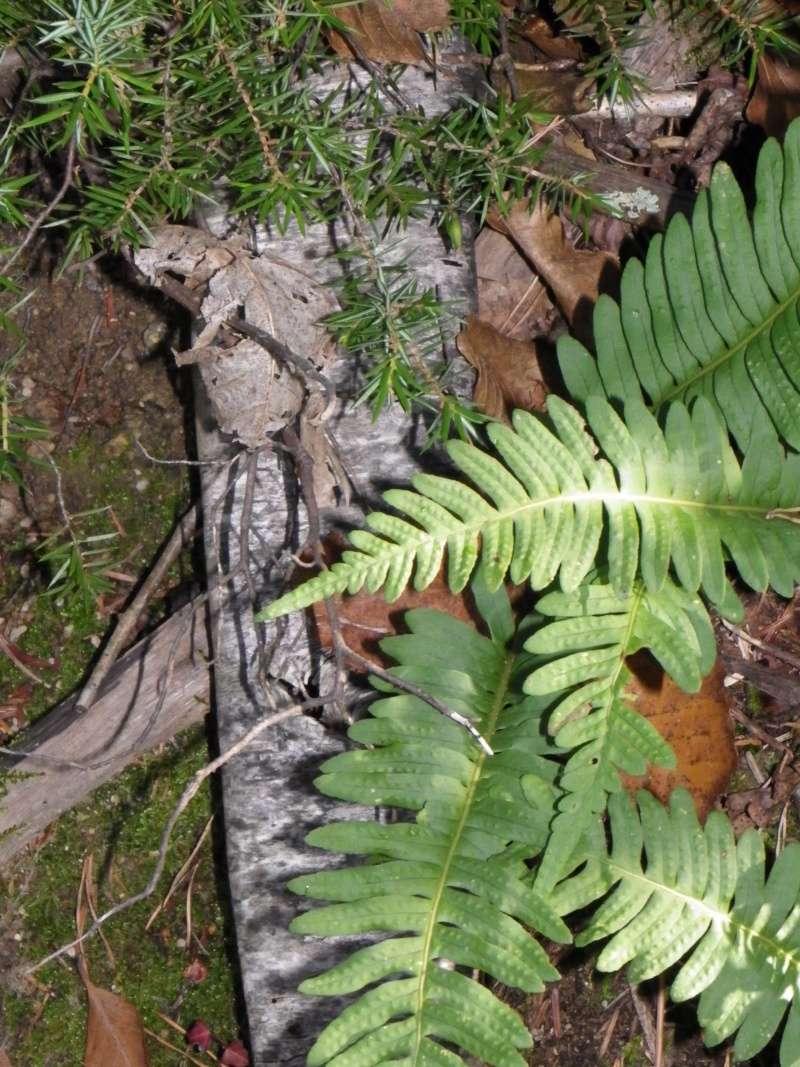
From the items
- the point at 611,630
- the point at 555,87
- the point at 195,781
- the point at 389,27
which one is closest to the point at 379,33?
the point at 389,27

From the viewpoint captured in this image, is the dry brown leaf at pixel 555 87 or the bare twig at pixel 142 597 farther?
the bare twig at pixel 142 597

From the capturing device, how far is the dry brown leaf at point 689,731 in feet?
8.86

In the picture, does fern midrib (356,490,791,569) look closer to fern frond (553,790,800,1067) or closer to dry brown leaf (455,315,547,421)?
dry brown leaf (455,315,547,421)

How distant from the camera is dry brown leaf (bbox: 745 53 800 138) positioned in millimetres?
2760

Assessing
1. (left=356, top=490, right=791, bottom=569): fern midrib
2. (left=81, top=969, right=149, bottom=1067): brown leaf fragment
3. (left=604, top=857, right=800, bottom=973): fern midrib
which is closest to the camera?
(left=356, top=490, right=791, bottom=569): fern midrib

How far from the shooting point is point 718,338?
2.51m

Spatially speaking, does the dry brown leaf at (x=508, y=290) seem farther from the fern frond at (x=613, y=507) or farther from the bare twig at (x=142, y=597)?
the bare twig at (x=142, y=597)

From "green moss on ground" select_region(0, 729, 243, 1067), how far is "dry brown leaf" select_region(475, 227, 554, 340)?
143 cm

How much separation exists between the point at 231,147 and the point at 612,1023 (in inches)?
97.3

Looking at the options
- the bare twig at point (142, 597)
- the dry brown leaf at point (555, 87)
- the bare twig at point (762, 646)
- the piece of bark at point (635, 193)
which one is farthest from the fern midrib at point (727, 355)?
the bare twig at point (142, 597)

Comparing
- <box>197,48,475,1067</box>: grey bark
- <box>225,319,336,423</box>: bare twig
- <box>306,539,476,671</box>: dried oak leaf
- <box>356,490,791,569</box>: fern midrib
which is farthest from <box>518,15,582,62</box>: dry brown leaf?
<box>306,539,476,671</box>: dried oak leaf

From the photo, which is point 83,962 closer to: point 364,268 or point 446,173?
point 364,268

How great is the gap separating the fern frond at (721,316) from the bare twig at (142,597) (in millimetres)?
1155

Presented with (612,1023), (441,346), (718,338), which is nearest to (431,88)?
(441,346)
